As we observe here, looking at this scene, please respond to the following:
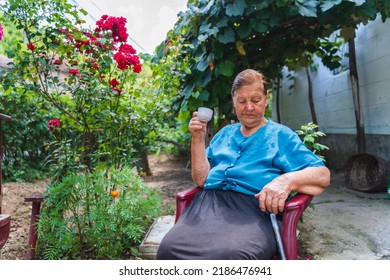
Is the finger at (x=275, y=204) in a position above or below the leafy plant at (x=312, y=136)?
below

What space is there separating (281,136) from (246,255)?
585 mm

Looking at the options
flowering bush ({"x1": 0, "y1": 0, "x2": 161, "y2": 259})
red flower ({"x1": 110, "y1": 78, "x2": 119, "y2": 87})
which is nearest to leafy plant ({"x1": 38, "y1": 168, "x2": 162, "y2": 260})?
flowering bush ({"x1": 0, "y1": 0, "x2": 161, "y2": 259})

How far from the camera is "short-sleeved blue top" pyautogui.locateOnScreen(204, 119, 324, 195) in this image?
1.46 m

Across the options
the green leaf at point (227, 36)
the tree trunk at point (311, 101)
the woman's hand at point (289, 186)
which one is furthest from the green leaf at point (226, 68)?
the tree trunk at point (311, 101)

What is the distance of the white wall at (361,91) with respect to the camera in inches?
144

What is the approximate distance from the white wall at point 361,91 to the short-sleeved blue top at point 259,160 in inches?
105

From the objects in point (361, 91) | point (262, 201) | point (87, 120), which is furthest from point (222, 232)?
point (361, 91)

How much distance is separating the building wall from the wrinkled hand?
→ 2.86m

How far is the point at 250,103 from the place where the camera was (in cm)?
156

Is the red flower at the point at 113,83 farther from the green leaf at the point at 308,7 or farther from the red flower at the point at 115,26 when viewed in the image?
the green leaf at the point at 308,7

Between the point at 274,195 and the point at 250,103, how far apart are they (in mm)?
469

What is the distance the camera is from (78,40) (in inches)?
88.9

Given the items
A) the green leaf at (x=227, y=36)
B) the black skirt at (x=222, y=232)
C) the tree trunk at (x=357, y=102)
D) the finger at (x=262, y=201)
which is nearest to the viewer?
the black skirt at (x=222, y=232)
